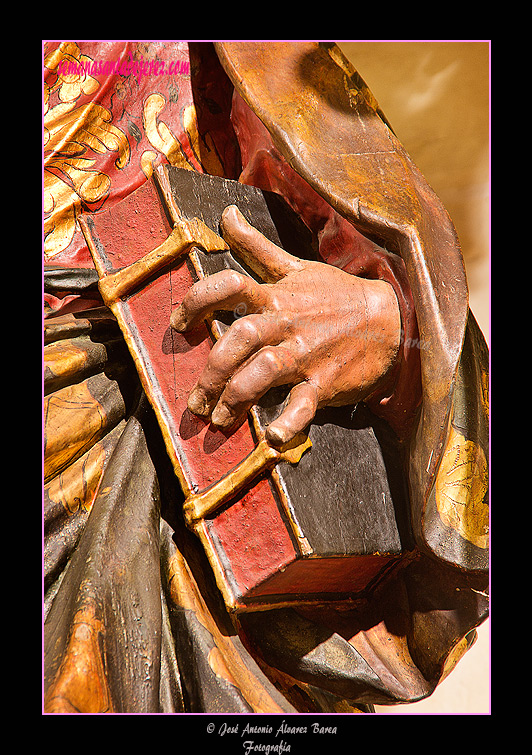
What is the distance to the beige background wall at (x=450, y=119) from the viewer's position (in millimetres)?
875

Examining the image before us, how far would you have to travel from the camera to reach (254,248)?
2.24 ft

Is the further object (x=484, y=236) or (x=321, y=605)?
(x=484, y=236)

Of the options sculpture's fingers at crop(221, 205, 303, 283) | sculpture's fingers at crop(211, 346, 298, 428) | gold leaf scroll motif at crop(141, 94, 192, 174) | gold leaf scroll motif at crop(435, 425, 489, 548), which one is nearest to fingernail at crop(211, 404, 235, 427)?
sculpture's fingers at crop(211, 346, 298, 428)

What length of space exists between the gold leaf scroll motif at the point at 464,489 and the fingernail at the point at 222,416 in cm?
27

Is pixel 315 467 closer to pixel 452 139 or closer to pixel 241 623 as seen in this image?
pixel 241 623

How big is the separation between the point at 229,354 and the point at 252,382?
35 mm

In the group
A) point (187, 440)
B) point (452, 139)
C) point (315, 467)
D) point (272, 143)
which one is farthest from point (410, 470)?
point (452, 139)

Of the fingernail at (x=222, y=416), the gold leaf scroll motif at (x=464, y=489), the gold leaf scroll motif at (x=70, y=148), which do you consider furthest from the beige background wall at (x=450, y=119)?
the fingernail at (x=222, y=416)

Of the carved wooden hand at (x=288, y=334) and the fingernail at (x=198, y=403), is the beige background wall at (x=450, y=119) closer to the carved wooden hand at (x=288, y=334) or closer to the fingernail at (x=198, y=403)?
the carved wooden hand at (x=288, y=334)

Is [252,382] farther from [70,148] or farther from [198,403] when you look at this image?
[70,148]

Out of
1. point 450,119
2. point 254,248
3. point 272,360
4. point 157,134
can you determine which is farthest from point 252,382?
point 450,119

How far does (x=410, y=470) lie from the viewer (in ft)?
2.40

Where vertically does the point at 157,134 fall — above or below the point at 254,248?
above

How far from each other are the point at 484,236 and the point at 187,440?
505mm
